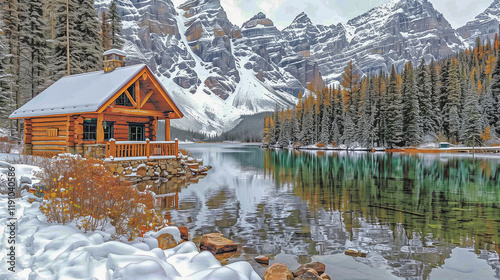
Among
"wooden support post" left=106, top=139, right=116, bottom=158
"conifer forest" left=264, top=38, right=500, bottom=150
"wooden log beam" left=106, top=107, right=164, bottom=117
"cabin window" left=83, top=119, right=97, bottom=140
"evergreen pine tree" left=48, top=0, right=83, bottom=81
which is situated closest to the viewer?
"wooden support post" left=106, top=139, right=116, bottom=158

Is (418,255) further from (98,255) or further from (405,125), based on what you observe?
(405,125)

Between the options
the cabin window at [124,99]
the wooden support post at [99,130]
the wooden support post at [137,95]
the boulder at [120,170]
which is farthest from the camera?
the cabin window at [124,99]

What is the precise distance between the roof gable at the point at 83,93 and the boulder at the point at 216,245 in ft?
47.6

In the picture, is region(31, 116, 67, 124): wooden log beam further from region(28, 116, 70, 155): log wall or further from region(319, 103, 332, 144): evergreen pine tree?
region(319, 103, 332, 144): evergreen pine tree

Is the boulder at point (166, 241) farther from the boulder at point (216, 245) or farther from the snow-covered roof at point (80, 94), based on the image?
the snow-covered roof at point (80, 94)

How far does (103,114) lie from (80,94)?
2.05 meters

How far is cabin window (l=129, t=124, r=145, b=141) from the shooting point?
26.0 metres

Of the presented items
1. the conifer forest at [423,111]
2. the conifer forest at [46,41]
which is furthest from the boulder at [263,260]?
the conifer forest at [423,111]

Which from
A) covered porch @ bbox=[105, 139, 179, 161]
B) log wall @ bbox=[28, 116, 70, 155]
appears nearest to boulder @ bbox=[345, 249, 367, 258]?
covered porch @ bbox=[105, 139, 179, 161]

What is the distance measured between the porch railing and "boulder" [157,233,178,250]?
44.8 ft

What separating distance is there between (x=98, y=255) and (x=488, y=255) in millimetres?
8885

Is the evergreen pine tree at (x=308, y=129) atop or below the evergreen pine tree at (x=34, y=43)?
below

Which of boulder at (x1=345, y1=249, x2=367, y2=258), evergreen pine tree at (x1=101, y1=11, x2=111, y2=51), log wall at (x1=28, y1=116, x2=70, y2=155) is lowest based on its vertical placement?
boulder at (x1=345, y1=249, x2=367, y2=258)

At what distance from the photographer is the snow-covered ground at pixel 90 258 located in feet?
16.3
